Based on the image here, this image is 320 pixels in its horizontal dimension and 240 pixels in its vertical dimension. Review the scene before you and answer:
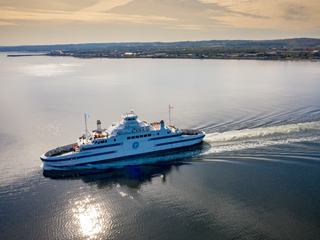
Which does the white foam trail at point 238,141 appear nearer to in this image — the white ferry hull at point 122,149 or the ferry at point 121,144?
the white ferry hull at point 122,149

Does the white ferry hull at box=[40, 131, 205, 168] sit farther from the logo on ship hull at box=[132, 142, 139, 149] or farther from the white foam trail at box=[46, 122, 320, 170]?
the white foam trail at box=[46, 122, 320, 170]

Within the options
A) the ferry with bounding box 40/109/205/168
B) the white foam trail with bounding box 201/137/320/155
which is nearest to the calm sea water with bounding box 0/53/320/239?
the white foam trail with bounding box 201/137/320/155

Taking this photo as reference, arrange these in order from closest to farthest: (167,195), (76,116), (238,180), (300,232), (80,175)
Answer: (300,232) → (167,195) → (238,180) → (80,175) → (76,116)

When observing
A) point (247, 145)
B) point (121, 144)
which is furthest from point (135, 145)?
point (247, 145)

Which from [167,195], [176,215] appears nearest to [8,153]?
[167,195]

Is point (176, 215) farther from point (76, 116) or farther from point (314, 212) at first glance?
point (76, 116)

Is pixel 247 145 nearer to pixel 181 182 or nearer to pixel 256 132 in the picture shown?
pixel 256 132

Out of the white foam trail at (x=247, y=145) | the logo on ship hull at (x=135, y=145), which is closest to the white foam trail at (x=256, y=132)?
Result: the white foam trail at (x=247, y=145)
